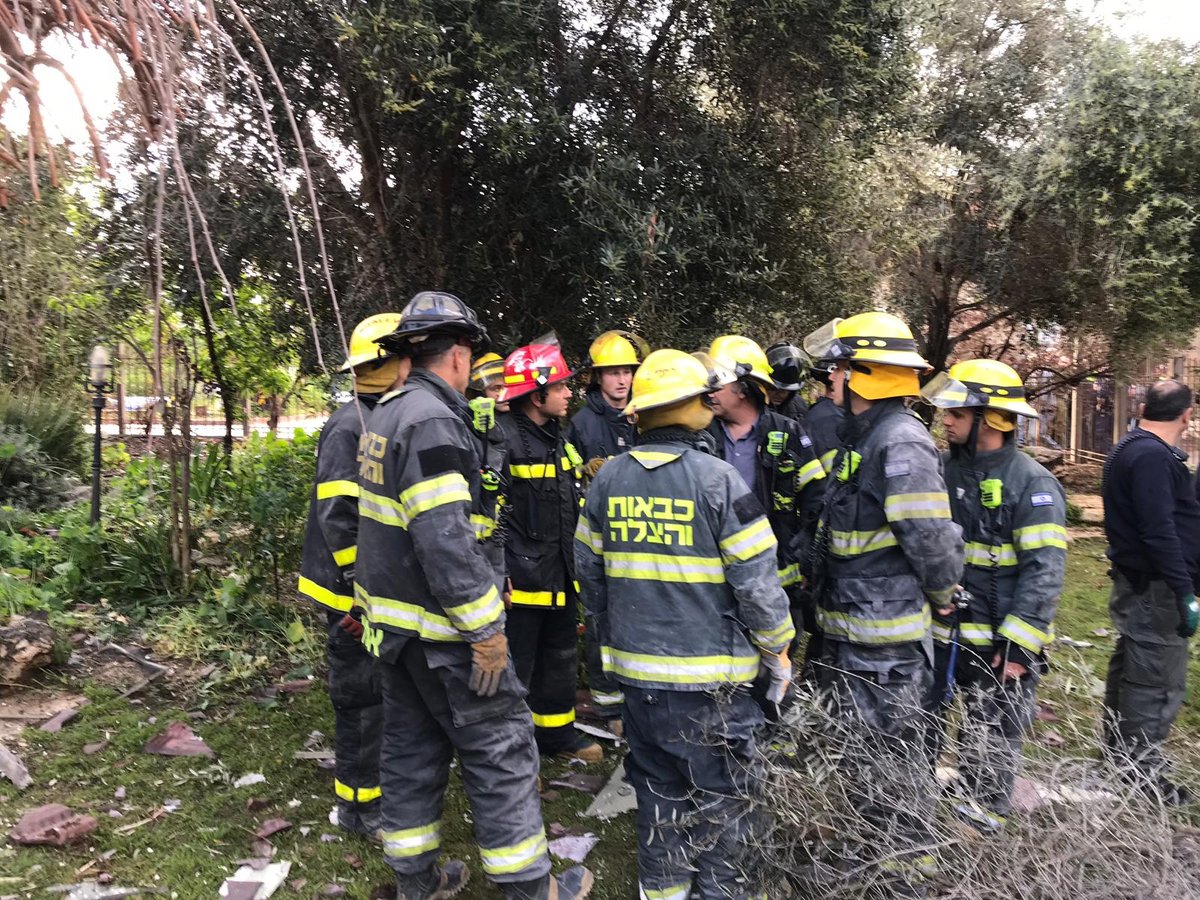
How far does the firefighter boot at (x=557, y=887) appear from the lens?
299cm

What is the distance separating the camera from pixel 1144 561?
150 inches

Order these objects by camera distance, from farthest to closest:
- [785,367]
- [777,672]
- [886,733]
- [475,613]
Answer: [785,367] → [777,672] → [886,733] → [475,613]

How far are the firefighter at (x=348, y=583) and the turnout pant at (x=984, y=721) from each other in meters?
2.36

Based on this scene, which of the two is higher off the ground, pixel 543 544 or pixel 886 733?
pixel 543 544

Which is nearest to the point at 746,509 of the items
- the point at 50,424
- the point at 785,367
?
the point at 785,367

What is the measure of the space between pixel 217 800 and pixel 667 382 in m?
3.06

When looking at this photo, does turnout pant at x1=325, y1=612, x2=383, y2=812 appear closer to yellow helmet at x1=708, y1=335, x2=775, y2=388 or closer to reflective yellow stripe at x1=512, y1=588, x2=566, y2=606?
reflective yellow stripe at x1=512, y1=588, x2=566, y2=606

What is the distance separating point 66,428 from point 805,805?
10.1 metres

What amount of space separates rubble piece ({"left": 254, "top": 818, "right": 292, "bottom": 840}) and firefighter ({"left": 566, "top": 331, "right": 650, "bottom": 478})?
246 centimetres

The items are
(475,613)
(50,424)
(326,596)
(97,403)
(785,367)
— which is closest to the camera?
(475,613)

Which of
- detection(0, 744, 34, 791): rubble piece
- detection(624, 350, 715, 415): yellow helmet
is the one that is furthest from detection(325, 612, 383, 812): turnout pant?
detection(624, 350, 715, 415): yellow helmet

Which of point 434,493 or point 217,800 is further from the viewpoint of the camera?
point 217,800

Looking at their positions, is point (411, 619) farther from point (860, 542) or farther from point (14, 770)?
point (14, 770)

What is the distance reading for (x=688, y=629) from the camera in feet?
9.70
